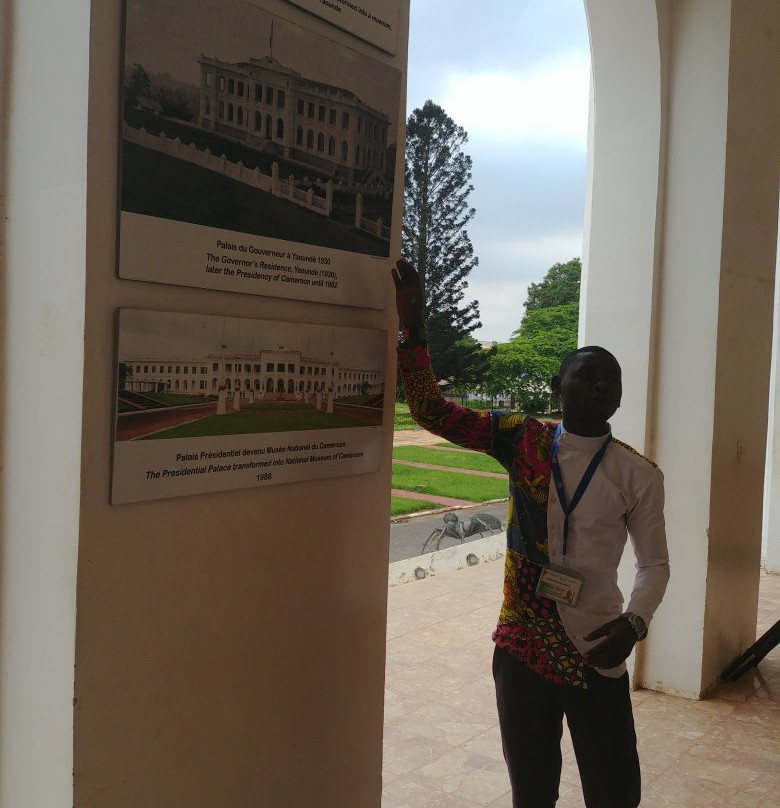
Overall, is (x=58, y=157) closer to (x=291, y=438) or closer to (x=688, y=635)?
(x=291, y=438)

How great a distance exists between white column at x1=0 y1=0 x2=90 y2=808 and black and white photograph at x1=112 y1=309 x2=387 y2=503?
11 cm

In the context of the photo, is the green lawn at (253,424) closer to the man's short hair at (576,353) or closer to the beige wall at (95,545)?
the beige wall at (95,545)

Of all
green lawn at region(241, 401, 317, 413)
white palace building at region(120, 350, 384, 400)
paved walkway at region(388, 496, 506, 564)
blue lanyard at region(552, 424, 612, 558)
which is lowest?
paved walkway at region(388, 496, 506, 564)

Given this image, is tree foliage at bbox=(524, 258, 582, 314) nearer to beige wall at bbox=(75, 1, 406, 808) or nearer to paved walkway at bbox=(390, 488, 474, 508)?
paved walkway at bbox=(390, 488, 474, 508)

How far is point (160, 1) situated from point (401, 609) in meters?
4.53

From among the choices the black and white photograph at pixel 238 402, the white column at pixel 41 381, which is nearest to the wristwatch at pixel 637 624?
the black and white photograph at pixel 238 402

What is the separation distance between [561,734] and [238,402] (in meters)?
1.22

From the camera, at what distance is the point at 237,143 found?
166cm

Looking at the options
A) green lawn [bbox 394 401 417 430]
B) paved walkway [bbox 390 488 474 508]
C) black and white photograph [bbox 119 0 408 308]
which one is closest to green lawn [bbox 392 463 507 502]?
paved walkway [bbox 390 488 474 508]

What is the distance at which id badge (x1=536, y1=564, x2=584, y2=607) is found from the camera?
2004 millimetres

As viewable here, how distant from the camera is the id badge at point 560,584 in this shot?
6.57 feet

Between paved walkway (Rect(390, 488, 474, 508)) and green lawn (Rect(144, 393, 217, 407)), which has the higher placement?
green lawn (Rect(144, 393, 217, 407))

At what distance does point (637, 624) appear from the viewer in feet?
6.50

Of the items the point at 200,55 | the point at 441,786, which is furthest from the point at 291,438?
the point at 441,786
